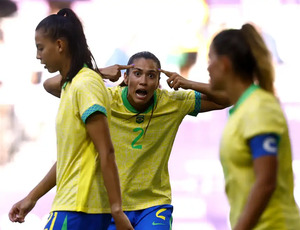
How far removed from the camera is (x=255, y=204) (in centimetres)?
200

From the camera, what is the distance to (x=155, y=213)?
11.1 ft

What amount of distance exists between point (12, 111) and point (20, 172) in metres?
0.46

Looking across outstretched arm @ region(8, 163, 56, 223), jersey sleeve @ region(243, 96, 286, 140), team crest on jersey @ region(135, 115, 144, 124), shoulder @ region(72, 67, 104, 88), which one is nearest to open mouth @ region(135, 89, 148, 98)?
team crest on jersey @ region(135, 115, 144, 124)

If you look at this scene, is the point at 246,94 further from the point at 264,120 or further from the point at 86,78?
the point at 86,78

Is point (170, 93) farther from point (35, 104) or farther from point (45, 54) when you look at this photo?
point (35, 104)

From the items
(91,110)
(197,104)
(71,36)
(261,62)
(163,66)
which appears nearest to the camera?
(261,62)

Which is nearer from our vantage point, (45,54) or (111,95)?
(45,54)

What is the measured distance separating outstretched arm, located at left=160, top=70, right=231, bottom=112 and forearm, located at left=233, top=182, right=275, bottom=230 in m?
1.60

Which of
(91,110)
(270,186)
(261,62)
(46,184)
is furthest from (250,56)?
(46,184)

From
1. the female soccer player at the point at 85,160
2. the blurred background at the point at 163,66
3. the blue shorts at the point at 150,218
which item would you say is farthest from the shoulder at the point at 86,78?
the blurred background at the point at 163,66

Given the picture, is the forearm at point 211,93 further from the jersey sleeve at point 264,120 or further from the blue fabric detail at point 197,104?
the jersey sleeve at point 264,120

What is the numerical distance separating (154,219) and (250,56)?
1.39 meters

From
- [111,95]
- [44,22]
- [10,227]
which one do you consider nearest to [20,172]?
[10,227]

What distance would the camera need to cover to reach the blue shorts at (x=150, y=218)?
11.0 feet
